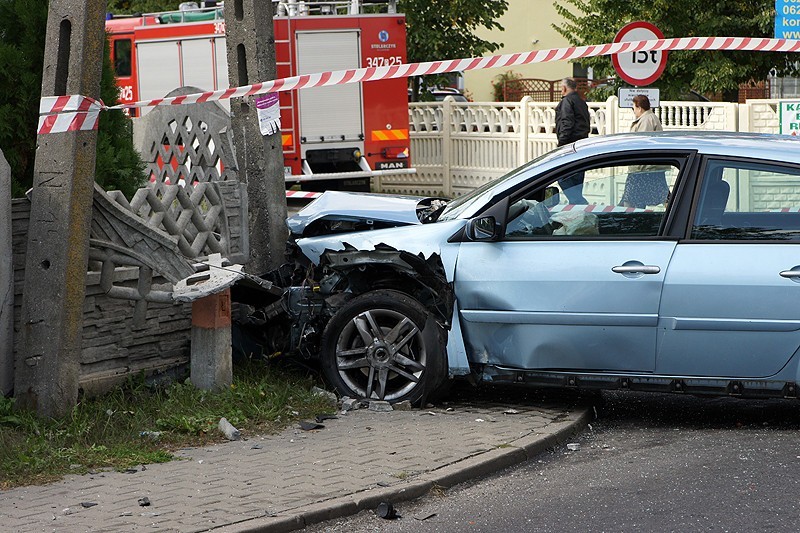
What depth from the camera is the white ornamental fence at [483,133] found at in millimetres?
18692

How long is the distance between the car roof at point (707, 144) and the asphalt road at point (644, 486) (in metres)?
1.58

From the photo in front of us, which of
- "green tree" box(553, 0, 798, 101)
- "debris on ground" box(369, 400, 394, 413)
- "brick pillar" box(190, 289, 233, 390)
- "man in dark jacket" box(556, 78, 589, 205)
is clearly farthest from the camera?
"green tree" box(553, 0, 798, 101)

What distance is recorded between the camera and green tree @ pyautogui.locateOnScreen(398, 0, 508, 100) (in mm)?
24469

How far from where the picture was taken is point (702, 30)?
2581 cm

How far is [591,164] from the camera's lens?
7148 mm

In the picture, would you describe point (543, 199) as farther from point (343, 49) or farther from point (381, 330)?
point (343, 49)

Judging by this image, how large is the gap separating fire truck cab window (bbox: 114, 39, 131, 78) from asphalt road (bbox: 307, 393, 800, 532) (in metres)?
16.6

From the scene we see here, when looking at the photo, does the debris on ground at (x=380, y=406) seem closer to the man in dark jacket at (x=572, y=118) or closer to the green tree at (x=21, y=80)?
the green tree at (x=21, y=80)

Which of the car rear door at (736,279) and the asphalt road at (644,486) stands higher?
the car rear door at (736,279)

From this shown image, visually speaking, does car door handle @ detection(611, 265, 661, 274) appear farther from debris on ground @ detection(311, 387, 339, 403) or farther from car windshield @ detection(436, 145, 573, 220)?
debris on ground @ detection(311, 387, 339, 403)

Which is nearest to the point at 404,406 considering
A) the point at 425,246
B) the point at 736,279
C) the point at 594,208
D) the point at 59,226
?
the point at 425,246

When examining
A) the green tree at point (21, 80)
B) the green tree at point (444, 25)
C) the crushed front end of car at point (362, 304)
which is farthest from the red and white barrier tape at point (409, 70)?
the green tree at point (444, 25)

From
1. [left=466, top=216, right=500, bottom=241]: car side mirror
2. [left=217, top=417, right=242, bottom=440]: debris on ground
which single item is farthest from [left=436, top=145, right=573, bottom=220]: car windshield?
[left=217, top=417, right=242, bottom=440]: debris on ground

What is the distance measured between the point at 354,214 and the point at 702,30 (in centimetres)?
1968
